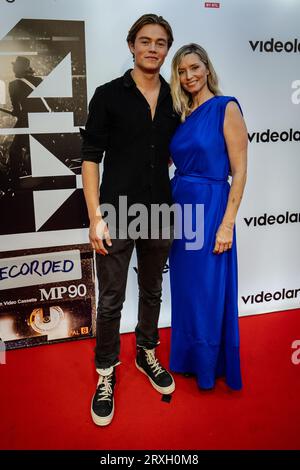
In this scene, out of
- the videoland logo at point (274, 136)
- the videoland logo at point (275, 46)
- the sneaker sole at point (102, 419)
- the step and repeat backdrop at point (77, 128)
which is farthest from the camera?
the videoland logo at point (274, 136)

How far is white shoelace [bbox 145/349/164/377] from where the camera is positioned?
2.08m

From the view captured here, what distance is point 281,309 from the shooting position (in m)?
2.90

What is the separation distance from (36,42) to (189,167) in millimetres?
1041

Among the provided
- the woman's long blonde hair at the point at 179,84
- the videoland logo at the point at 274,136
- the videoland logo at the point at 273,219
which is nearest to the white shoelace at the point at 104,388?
the woman's long blonde hair at the point at 179,84

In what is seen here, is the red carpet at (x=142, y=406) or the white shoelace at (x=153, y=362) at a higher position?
the white shoelace at (x=153, y=362)

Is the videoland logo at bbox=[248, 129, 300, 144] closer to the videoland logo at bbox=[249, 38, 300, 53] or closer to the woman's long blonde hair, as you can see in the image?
the videoland logo at bbox=[249, 38, 300, 53]

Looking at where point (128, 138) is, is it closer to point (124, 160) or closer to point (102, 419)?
point (124, 160)

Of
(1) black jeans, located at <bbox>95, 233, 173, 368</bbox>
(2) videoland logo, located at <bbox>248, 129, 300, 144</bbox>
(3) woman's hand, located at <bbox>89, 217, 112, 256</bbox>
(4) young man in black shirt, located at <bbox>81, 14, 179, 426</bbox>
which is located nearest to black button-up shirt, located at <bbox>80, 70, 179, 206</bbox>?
(4) young man in black shirt, located at <bbox>81, 14, 179, 426</bbox>

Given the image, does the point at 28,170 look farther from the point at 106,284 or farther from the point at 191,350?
the point at 191,350

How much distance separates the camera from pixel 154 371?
6.84 feet

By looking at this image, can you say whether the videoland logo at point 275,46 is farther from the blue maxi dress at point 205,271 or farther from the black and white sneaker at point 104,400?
the black and white sneaker at point 104,400

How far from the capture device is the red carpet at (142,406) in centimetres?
173

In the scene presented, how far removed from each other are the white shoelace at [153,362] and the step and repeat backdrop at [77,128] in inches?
20.3

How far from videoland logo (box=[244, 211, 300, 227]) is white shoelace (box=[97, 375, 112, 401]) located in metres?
1.32
